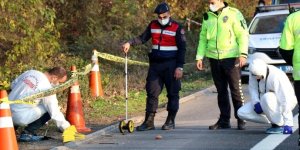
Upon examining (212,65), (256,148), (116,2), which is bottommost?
(256,148)

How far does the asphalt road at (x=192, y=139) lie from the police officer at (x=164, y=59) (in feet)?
1.10

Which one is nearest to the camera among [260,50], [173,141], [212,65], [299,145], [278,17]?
[299,145]

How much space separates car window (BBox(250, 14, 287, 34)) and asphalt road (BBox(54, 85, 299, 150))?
6201 mm

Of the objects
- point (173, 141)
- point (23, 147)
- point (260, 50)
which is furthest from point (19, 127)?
point (260, 50)

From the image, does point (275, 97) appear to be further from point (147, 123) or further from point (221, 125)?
point (147, 123)

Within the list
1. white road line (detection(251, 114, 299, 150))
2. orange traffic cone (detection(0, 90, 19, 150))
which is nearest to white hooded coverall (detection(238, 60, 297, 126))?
white road line (detection(251, 114, 299, 150))

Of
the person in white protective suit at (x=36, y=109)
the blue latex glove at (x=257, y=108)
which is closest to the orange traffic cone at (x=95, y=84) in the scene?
the person in white protective suit at (x=36, y=109)

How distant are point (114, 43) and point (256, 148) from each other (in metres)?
10.2

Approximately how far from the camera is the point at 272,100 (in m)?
9.80

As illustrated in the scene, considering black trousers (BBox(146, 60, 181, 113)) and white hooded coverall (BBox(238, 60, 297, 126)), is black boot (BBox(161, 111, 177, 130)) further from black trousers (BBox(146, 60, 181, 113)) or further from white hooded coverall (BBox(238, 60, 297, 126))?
white hooded coverall (BBox(238, 60, 297, 126))

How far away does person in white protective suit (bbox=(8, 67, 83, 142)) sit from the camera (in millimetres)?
9562

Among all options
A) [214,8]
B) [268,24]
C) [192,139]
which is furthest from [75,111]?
[268,24]

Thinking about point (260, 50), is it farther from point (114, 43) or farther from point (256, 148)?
point (256, 148)

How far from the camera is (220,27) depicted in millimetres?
10359
